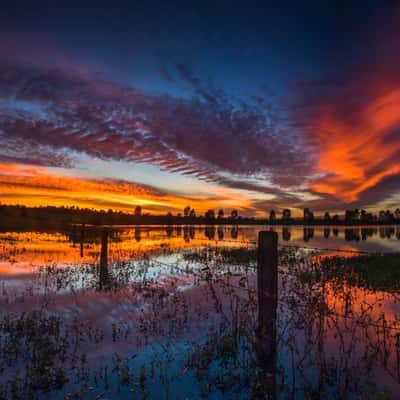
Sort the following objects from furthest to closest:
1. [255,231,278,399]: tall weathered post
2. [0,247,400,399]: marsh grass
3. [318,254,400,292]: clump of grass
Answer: [318,254,400,292]: clump of grass, [255,231,278,399]: tall weathered post, [0,247,400,399]: marsh grass

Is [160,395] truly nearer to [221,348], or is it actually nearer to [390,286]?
[221,348]

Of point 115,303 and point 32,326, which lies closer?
point 32,326

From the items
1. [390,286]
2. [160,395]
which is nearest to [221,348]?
[160,395]

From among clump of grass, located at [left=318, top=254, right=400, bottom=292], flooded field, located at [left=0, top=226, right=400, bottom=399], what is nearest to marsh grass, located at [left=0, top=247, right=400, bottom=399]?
flooded field, located at [left=0, top=226, right=400, bottom=399]

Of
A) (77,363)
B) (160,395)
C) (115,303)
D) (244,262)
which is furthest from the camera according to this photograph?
(244,262)

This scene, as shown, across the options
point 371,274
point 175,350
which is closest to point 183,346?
point 175,350


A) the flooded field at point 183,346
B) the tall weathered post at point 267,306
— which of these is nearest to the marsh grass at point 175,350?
the flooded field at point 183,346

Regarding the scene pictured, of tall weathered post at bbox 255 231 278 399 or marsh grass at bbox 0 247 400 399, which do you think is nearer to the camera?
marsh grass at bbox 0 247 400 399

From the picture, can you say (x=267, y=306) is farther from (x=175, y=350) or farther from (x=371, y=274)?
(x=371, y=274)

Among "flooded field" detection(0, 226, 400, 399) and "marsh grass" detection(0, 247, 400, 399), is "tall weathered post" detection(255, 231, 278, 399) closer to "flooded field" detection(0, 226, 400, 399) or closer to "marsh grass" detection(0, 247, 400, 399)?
"flooded field" detection(0, 226, 400, 399)

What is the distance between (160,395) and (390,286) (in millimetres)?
15175

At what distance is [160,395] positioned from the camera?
225 inches

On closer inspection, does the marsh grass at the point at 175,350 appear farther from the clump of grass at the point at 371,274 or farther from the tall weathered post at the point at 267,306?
the clump of grass at the point at 371,274

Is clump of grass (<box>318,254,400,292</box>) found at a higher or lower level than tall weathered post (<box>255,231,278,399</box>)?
lower
